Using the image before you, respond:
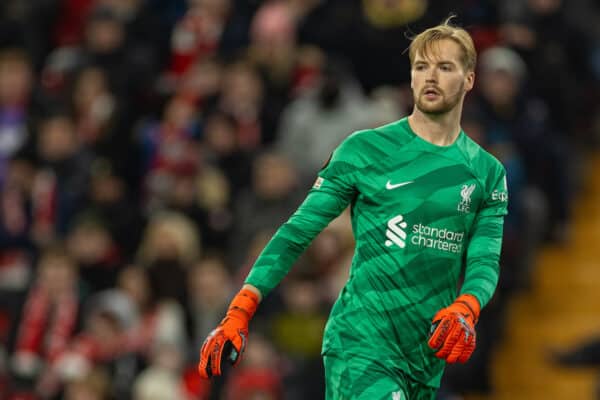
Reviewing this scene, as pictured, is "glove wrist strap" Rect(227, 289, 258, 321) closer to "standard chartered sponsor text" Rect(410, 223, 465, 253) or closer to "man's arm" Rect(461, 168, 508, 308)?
"standard chartered sponsor text" Rect(410, 223, 465, 253)

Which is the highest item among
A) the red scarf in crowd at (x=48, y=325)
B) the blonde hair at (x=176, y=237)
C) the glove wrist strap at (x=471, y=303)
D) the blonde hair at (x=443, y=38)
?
the blonde hair at (x=443, y=38)

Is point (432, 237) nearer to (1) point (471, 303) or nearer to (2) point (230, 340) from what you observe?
(1) point (471, 303)

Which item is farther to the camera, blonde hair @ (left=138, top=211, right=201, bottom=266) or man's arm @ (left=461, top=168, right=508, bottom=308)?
blonde hair @ (left=138, top=211, right=201, bottom=266)

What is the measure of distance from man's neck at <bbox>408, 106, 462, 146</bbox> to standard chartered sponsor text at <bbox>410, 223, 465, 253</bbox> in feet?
1.22

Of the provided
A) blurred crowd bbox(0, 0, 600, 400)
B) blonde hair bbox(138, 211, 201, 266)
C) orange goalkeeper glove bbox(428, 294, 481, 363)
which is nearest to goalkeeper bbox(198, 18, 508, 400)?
orange goalkeeper glove bbox(428, 294, 481, 363)

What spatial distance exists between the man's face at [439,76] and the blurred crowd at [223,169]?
16.0 ft

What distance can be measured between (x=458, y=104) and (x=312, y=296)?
5.10 metres

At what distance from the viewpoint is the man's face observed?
5914 mm

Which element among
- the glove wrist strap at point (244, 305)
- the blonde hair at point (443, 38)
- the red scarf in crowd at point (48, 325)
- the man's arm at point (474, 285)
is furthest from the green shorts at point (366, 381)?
the red scarf in crowd at point (48, 325)

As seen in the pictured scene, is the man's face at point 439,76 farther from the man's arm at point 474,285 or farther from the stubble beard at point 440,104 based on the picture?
the man's arm at point 474,285

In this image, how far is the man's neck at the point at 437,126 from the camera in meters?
6.06

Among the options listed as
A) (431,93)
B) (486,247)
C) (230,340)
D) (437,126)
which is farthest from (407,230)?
(230,340)

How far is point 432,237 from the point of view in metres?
5.99

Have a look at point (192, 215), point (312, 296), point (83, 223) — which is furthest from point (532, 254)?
point (83, 223)
